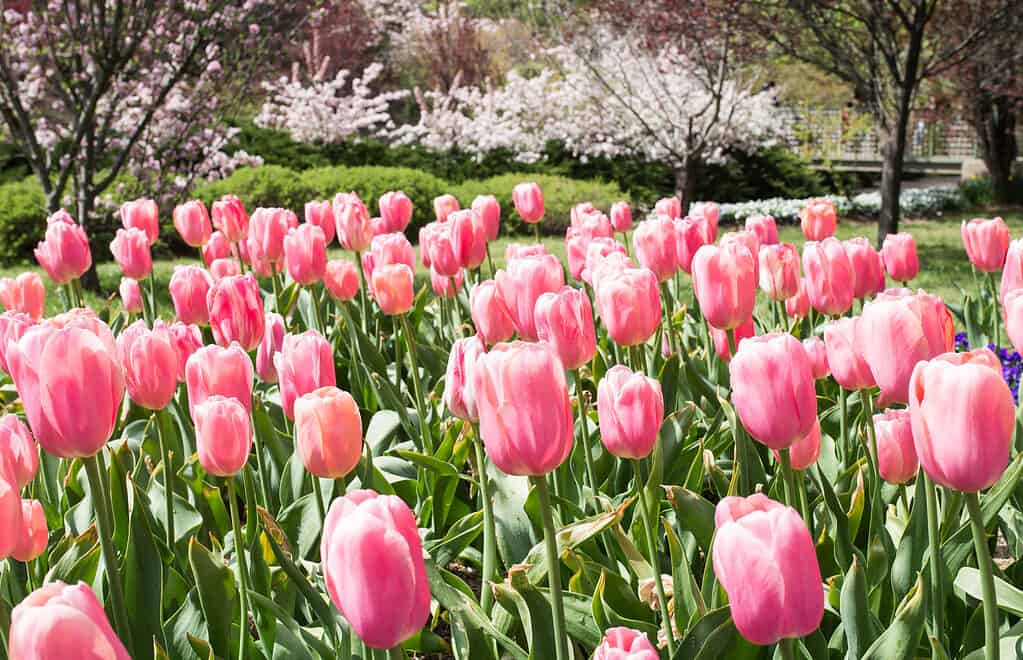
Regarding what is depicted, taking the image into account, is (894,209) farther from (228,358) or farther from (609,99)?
(228,358)

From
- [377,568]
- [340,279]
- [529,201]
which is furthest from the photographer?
[529,201]

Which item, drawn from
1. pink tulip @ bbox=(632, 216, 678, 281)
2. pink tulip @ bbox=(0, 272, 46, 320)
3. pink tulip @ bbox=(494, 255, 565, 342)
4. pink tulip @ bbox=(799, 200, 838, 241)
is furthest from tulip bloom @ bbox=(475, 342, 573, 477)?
pink tulip @ bbox=(799, 200, 838, 241)

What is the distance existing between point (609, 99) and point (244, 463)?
15.0 m

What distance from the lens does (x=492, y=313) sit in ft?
6.55

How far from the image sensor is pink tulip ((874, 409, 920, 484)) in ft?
5.29

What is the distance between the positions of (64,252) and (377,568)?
2.20 metres

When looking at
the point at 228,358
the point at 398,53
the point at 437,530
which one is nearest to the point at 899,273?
the point at 437,530

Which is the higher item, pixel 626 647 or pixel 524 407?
pixel 524 407

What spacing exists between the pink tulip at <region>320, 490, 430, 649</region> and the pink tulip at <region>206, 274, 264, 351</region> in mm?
1126

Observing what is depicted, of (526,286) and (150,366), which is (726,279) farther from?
(150,366)

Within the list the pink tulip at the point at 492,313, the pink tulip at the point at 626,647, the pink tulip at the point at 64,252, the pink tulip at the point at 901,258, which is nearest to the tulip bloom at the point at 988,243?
the pink tulip at the point at 901,258

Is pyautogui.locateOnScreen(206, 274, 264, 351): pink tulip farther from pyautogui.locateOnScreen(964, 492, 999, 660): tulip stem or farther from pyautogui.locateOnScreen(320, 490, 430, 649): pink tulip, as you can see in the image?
pyautogui.locateOnScreen(964, 492, 999, 660): tulip stem

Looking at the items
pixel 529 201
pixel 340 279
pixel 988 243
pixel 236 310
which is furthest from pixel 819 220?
pixel 236 310

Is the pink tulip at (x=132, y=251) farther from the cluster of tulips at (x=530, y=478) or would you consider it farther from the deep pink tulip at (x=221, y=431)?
the deep pink tulip at (x=221, y=431)
